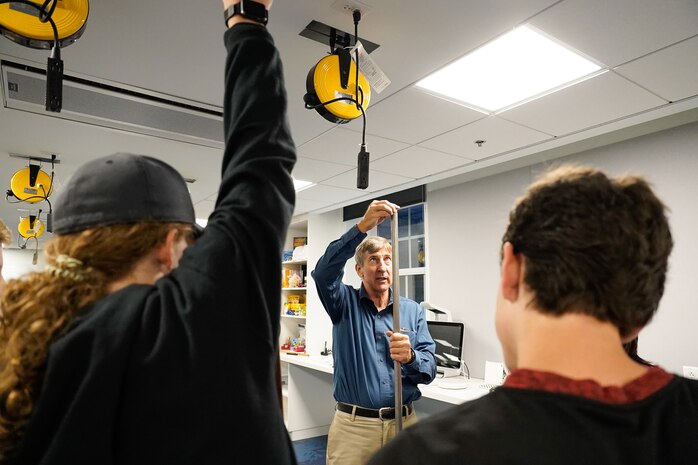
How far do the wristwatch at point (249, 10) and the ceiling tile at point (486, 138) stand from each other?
6.83 ft

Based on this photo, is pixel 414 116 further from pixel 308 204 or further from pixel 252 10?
pixel 308 204

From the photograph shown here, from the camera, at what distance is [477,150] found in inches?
125

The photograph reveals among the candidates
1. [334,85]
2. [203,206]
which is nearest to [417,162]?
[334,85]

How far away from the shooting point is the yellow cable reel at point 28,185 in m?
2.93

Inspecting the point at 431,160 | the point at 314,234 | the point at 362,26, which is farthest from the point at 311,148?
the point at 314,234

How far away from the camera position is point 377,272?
2.31 metres

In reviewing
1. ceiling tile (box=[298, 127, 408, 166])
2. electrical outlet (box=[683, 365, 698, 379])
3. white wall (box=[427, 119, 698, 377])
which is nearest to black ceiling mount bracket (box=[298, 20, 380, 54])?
ceiling tile (box=[298, 127, 408, 166])

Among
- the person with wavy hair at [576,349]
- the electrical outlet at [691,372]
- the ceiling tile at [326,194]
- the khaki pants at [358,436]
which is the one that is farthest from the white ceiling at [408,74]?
the khaki pants at [358,436]

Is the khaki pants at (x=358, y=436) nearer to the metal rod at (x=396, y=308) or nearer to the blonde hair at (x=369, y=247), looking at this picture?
the metal rod at (x=396, y=308)

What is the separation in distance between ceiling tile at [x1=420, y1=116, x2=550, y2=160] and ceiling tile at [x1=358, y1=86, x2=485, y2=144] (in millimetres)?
101

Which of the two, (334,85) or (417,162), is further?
(417,162)

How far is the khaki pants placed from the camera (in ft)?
6.97

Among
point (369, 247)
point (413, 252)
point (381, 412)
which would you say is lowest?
point (381, 412)

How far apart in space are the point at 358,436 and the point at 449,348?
1.79m
